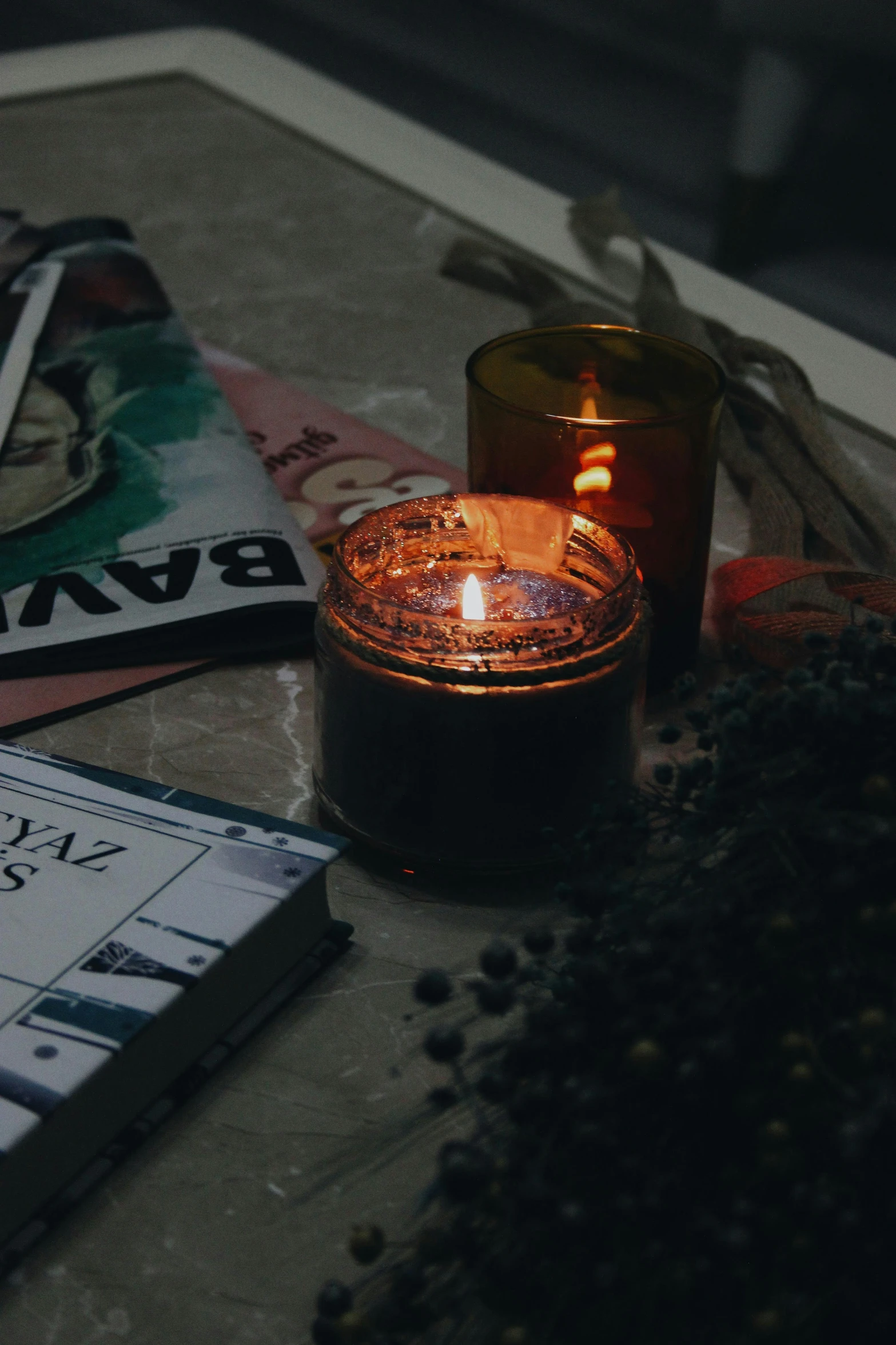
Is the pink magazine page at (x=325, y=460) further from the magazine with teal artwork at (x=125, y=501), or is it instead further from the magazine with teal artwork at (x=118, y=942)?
the magazine with teal artwork at (x=118, y=942)

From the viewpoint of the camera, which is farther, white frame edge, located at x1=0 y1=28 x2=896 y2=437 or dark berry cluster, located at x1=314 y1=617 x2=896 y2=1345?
white frame edge, located at x1=0 y1=28 x2=896 y2=437

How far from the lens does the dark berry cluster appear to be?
10.2 inches

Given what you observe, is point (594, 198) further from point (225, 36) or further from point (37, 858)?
point (37, 858)

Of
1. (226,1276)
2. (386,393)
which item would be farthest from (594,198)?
(226,1276)

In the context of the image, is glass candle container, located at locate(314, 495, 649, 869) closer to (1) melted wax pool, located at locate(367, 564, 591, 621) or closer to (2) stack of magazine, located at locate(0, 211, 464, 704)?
(1) melted wax pool, located at locate(367, 564, 591, 621)

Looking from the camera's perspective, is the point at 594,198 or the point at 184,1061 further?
the point at 594,198

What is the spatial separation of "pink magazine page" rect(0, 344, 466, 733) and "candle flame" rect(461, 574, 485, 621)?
16 cm

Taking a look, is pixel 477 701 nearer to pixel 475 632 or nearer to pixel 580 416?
pixel 475 632

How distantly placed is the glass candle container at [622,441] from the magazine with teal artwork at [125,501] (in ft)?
0.37

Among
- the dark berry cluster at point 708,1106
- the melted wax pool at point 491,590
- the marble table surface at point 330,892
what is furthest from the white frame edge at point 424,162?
the dark berry cluster at point 708,1106

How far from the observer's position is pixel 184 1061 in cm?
38

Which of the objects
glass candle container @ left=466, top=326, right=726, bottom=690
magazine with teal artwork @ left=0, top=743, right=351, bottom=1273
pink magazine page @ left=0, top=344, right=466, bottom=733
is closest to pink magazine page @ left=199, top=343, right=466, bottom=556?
pink magazine page @ left=0, top=344, right=466, bottom=733

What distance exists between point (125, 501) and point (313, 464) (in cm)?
11

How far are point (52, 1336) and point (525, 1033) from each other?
0.13 metres
